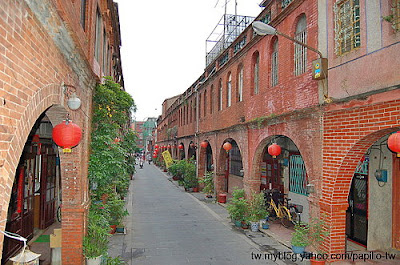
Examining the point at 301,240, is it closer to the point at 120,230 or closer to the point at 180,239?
the point at 180,239

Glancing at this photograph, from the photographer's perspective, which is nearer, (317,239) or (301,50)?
(317,239)

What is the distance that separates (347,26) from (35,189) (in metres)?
9.68

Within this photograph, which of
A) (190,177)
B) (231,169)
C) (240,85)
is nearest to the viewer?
(240,85)

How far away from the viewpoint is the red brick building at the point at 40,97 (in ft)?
8.34

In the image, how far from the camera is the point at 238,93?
1305cm

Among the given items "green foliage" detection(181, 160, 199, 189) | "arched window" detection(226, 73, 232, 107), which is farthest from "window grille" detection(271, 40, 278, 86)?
"green foliage" detection(181, 160, 199, 189)

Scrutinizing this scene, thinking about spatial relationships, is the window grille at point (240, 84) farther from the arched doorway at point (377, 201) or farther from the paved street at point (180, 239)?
the arched doorway at point (377, 201)

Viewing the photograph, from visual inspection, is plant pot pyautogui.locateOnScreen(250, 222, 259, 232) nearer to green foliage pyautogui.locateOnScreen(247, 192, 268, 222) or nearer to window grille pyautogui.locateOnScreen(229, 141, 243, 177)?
green foliage pyautogui.locateOnScreen(247, 192, 268, 222)

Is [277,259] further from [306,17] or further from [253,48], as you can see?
[253,48]

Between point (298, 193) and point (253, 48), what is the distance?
5.57m

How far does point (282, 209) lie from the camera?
10.8 meters

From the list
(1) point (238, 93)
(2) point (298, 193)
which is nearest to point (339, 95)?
(2) point (298, 193)

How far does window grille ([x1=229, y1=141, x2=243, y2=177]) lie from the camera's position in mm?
16781

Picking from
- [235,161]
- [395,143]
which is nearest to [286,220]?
[395,143]
